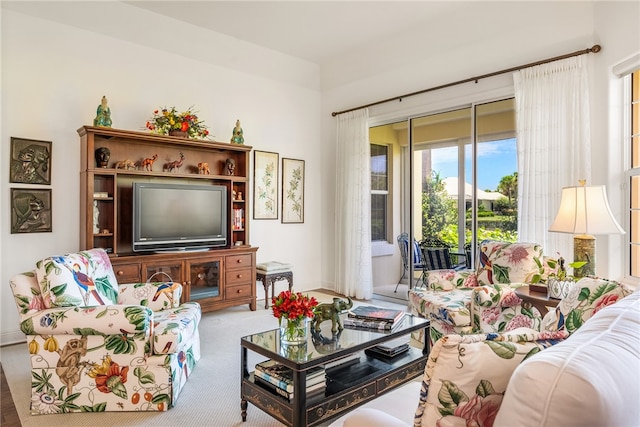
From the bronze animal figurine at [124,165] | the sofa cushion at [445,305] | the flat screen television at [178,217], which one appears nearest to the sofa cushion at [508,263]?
the sofa cushion at [445,305]

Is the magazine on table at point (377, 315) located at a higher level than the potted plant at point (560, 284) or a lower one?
lower

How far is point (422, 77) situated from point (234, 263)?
3.11m

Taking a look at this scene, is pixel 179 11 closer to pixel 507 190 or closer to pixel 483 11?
pixel 483 11

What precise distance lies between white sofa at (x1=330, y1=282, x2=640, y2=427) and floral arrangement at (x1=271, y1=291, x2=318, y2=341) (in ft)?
3.01

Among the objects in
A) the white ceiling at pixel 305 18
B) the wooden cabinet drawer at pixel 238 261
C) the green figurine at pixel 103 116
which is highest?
the white ceiling at pixel 305 18

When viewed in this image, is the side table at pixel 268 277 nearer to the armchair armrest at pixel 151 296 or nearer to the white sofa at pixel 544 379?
the armchair armrest at pixel 151 296

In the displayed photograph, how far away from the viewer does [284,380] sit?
194cm

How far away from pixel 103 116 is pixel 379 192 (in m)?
3.40

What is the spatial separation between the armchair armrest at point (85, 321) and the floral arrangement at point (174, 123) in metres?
2.35

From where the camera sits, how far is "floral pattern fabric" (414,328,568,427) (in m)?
0.92

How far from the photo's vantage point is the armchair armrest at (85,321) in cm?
216

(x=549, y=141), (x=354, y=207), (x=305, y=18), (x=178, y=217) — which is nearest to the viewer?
(x=549, y=141)

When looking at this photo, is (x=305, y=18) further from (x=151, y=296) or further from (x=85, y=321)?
(x=85, y=321)

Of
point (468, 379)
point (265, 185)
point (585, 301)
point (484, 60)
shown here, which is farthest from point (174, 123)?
point (468, 379)
